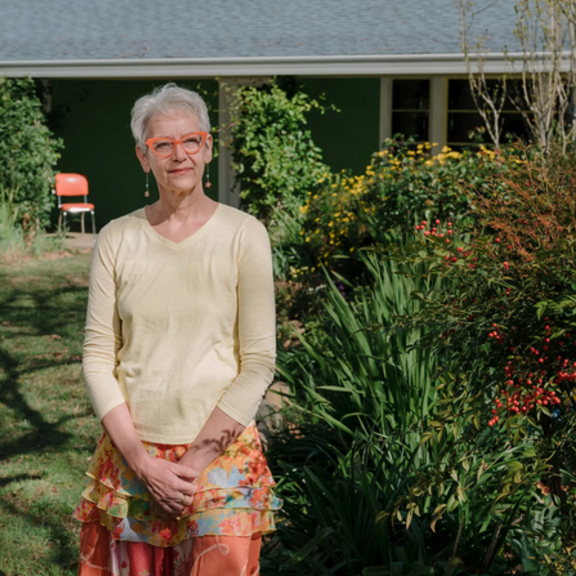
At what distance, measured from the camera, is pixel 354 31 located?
1237cm

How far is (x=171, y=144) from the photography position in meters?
2.45

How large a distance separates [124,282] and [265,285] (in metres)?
0.40

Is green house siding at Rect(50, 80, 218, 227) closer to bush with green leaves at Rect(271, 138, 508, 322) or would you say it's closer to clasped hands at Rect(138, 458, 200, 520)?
bush with green leaves at Rect(271, 138, 508, 322)

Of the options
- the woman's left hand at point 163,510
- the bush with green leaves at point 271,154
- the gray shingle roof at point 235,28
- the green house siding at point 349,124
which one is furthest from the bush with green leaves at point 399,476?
the green house siding at point 349,124

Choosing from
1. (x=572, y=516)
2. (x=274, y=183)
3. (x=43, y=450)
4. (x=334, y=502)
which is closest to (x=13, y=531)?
(x=43, y=450)

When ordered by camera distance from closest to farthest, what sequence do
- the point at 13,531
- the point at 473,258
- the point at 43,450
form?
the point at 473,258 < the point at 13,531 < the point at 43,450

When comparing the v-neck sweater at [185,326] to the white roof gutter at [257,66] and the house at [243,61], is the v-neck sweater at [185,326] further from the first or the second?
the house at [243,61]

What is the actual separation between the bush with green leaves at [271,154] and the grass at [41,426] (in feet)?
9.45

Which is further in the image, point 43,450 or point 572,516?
point 43,450

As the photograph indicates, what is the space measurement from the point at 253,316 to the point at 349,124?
36.9ft

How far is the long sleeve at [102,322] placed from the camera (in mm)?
2479

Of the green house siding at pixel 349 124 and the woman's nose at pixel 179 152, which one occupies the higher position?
the green house siding at pixel 349 124

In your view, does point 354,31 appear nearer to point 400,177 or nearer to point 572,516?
point 400,177

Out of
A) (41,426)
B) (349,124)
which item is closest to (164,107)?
(41,426)
